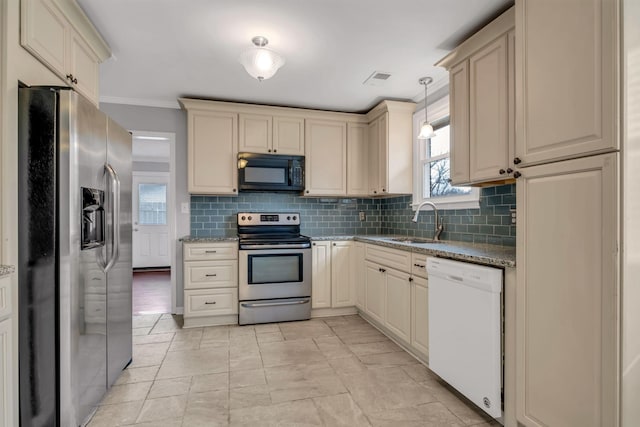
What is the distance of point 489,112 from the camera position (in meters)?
2.11

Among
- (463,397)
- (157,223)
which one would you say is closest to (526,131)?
(463,397)

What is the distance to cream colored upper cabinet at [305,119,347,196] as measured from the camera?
3.90 metres

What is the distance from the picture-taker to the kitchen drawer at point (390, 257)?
267 cm

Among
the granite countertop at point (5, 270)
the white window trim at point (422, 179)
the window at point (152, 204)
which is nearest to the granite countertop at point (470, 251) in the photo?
the white window trim at point (422, 179)

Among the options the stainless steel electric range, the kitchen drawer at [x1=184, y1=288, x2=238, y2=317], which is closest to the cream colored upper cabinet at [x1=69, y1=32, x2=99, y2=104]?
the stainless steel electric range

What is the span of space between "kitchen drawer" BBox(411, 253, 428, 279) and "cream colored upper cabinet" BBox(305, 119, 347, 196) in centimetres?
165

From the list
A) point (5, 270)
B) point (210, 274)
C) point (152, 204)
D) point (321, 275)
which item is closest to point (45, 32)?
point (5, 270)

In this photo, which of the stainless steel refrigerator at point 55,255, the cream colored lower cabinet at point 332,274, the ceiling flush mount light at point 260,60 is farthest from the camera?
the cream colored lower cabinet at point 332,274

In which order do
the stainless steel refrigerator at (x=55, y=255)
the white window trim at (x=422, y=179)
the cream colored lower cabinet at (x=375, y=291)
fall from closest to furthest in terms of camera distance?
the stainless steel refrigerator at (x=55, y=255) < the white window trim at (x=422, y=179) < the cream colored lower cabinet at (x=375, y=291)

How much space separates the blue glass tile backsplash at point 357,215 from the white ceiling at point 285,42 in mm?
1199

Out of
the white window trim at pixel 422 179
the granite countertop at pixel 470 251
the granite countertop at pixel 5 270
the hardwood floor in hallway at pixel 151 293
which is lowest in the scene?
the hardwood floor in hallway at pixel 151 293

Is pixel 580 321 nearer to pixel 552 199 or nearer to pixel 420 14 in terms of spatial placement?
pixel 552 199

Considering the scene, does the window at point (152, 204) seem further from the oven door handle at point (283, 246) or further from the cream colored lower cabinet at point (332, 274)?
the cream colored lower cabinet at point (332, 274)

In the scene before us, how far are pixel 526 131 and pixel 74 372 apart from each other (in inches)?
99.4
